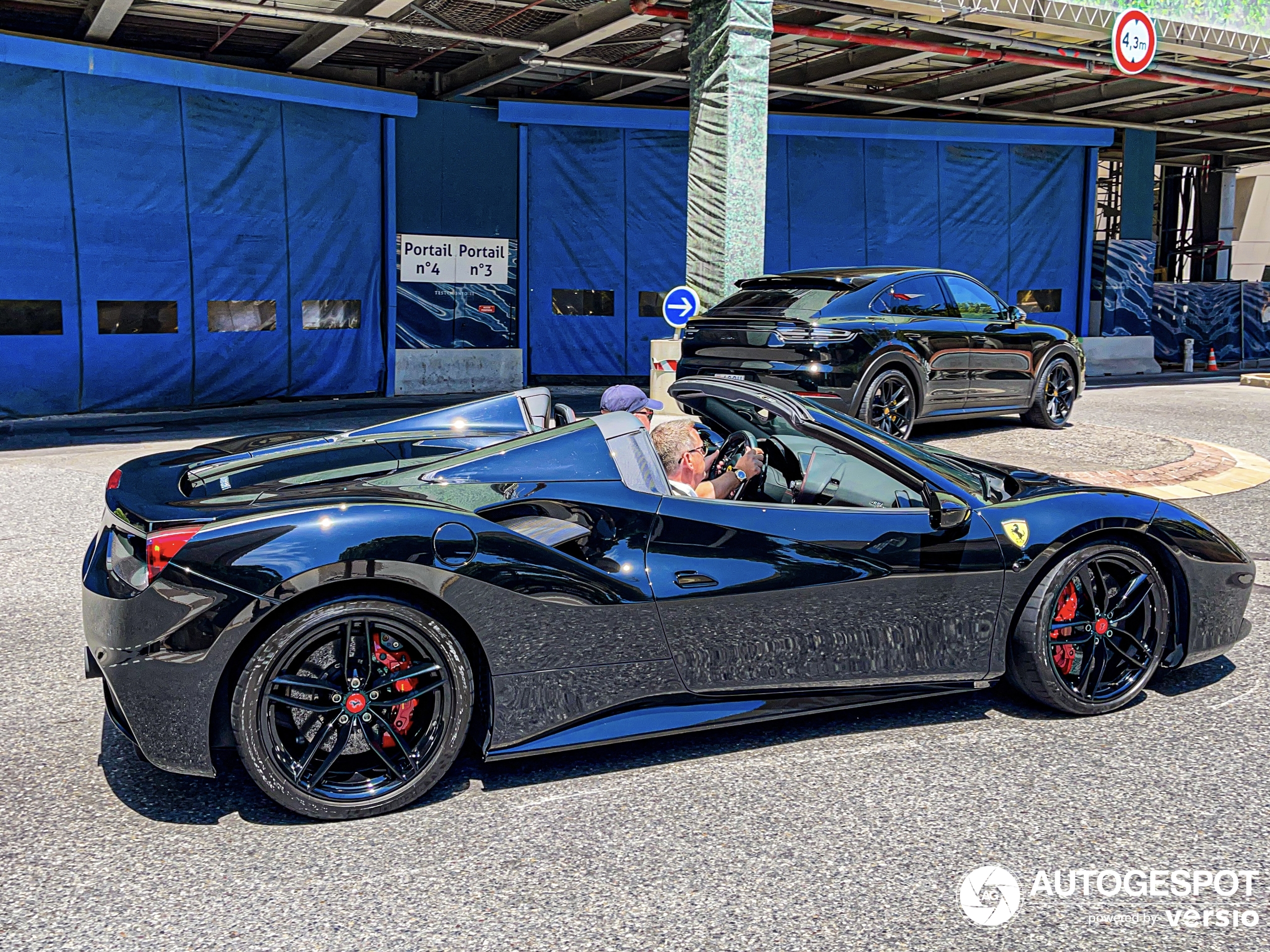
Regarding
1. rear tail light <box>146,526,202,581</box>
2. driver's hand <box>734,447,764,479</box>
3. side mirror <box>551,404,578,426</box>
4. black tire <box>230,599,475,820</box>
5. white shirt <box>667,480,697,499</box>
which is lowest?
black tire <box>230,599,475,820</box>

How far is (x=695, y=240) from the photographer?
12.7 m

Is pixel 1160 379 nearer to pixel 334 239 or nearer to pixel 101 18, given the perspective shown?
pixel 334 239

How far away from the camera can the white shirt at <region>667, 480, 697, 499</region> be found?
12.6 feet

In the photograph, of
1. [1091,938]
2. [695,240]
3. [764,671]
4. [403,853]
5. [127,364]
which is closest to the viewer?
[1091,938]

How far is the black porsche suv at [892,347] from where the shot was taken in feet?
32.9

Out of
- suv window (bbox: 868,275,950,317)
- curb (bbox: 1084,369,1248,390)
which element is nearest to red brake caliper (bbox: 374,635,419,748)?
suv window (bbox: 868,275,950,317)

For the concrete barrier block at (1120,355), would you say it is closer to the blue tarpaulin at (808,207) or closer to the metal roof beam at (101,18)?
the blue tarpaulin at (808,207)

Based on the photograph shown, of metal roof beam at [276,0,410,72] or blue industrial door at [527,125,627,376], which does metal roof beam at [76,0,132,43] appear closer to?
metal roof beam at [276,0,410,72]

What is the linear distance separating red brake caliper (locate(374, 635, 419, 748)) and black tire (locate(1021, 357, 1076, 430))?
31.1 ft

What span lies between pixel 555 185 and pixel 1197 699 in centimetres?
1512

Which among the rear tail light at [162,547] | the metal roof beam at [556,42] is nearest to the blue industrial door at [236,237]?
the metal roof beam at [556,42]

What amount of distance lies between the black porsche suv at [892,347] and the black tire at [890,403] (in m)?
0.01

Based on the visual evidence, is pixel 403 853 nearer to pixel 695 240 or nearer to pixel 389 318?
pixel 695 240

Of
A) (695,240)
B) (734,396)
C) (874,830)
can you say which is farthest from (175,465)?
(695,240)
